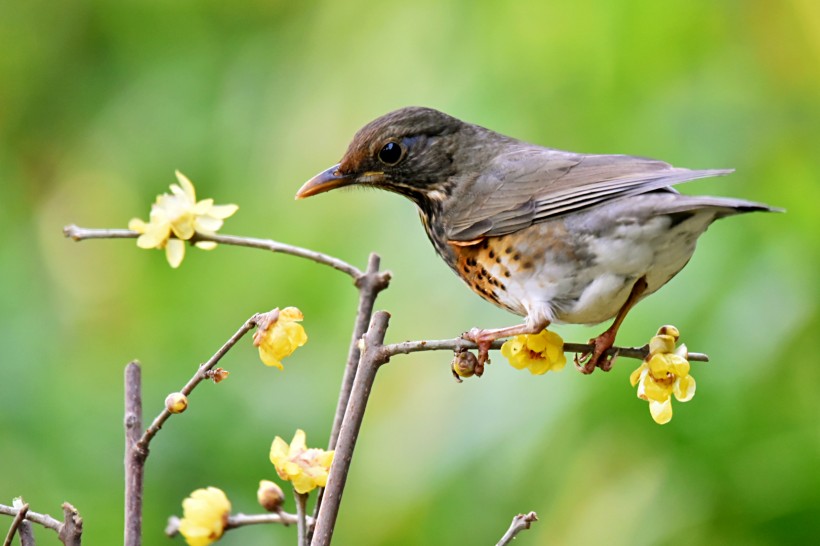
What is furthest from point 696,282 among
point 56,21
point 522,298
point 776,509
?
point 56,21

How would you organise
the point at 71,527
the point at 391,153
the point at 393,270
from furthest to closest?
the point at 393,270, the point at 391,153, the point at 71,527

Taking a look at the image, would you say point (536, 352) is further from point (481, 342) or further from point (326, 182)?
point (326, 182)

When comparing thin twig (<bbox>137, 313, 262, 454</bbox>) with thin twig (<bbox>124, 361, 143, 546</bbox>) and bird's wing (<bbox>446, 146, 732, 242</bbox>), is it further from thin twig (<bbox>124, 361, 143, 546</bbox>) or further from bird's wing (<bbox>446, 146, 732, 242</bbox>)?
bird's wing (<bbox>446, 146, 732, 242</bbox>)

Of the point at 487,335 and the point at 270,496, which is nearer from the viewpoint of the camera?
the point at 270,496

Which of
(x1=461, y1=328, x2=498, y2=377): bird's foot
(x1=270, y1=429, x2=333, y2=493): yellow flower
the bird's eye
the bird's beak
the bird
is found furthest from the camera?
the bird's eye

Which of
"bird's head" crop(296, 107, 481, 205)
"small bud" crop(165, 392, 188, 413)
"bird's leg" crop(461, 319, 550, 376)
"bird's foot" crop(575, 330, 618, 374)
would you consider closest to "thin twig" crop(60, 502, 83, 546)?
"small bud" crop(165, 392, 188, 413)

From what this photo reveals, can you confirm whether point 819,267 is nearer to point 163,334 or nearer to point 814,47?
point 814,47

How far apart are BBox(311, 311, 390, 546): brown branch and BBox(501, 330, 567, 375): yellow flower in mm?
281

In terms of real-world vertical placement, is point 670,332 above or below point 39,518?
above

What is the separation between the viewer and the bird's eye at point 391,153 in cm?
207

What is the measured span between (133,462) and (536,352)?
55 centimetres

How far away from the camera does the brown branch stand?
117 centimetres

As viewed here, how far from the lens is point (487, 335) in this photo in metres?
1.53

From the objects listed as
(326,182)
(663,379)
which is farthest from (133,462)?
(326,182)
